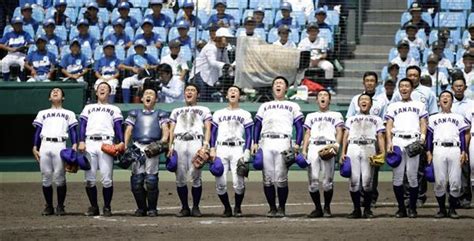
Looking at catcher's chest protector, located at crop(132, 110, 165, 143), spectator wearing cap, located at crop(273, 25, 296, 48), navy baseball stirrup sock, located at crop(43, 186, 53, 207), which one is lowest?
navy baseball stirrup sock, located at crop(43, 186, 53, 207)

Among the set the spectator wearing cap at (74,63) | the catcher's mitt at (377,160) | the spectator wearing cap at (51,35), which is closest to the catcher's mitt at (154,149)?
the catcher's mitt at (377,160)

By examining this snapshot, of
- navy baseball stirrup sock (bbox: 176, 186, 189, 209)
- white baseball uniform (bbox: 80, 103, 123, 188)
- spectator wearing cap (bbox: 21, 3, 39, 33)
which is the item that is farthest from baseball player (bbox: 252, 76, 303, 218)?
spectator wearing cap (bbox: 21, 3, 39, 33)

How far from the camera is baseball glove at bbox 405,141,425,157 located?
15.3 meters

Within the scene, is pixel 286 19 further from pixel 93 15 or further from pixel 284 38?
pixel 93 15

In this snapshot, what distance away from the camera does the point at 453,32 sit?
2112 centimetres

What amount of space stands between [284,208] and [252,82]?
529 cm

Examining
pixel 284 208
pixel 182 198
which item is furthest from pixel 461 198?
pixel 182 198

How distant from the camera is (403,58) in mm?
20547

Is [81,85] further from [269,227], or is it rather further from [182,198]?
[269,227]

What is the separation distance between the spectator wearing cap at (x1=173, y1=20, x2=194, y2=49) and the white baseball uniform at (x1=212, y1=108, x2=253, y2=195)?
5539 mm

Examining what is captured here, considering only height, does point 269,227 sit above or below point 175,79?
below

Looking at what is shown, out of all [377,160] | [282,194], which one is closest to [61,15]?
[282,194]

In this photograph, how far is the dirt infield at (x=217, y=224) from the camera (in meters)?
13.7

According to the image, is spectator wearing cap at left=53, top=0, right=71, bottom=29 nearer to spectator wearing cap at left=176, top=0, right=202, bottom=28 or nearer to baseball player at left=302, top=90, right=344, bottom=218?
spectator wearing cap at left=176, top=0, right=202, bottom=28
